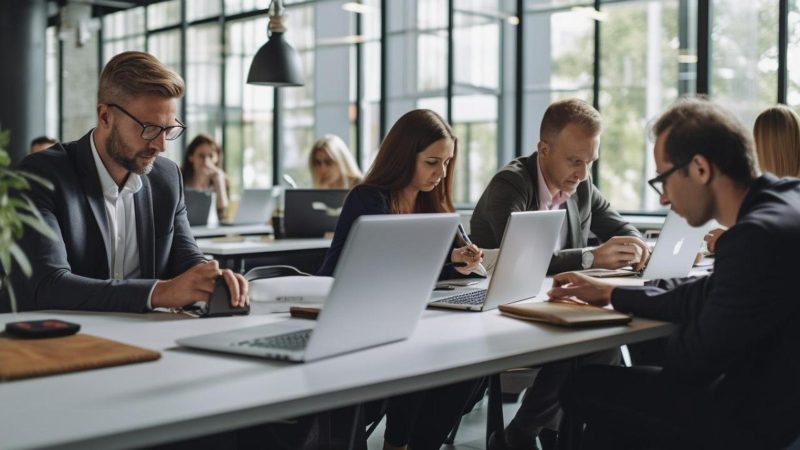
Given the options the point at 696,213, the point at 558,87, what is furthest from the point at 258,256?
the point at 558,87

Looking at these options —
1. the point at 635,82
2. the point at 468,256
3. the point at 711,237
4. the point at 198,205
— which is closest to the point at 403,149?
the point at 468,256

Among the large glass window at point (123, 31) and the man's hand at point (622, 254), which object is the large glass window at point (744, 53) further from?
the large glass window at point (123, 31)

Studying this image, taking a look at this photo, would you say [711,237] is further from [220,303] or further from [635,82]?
[635,82]

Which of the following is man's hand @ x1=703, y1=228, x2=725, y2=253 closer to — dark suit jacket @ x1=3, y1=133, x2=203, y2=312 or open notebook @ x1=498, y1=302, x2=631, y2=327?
open notebook @ x1=498, y1=302, x2=631, y2=327

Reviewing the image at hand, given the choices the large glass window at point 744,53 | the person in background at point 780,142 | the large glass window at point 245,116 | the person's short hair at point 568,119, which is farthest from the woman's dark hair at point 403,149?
the large glass window at point 245,116

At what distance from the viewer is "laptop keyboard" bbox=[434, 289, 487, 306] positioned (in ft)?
8.75

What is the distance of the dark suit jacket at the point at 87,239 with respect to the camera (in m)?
2.42

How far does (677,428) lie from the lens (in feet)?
6.90

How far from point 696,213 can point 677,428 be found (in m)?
0.51

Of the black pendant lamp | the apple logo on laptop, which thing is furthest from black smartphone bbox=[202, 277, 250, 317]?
the black pendant lamp

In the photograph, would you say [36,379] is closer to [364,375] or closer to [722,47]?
[364,375]

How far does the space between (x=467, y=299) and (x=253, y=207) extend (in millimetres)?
4459

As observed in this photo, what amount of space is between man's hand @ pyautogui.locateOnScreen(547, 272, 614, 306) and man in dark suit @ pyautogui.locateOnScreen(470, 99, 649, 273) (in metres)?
0.91

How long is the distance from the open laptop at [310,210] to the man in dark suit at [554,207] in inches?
79.4
